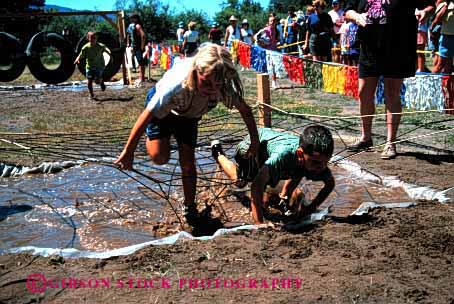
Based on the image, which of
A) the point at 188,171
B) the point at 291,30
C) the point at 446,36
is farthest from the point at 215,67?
the point at 291,30

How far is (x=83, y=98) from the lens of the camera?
12.9 meters

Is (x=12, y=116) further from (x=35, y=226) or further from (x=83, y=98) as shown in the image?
(x=35, y=226)

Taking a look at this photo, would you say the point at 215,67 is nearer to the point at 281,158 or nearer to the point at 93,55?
the point at 281,158

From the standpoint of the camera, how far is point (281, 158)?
4.05 metres

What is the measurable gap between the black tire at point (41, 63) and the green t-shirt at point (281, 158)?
40.3ft

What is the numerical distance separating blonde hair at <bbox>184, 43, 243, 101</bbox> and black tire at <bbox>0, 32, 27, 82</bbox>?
43.4 feet

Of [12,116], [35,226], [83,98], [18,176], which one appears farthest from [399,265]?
[83,98]

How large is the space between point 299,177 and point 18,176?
3.28 m

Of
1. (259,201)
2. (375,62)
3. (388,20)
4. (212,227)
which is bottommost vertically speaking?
(212,227)

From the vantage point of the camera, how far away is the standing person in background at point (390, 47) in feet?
19.2

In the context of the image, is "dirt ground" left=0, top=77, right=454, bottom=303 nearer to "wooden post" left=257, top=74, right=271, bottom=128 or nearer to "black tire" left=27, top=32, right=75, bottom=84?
"wooden post" left=257, top=74, right=271, bottom=128

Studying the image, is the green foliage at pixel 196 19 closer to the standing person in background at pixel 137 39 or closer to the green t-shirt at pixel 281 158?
the standing person in background at pixel 137 39

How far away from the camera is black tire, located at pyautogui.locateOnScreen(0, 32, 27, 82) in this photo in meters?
15.7

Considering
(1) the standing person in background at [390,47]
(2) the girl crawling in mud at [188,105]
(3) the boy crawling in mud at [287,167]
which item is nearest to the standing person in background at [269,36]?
(1) the standing person in background at [390,47]
